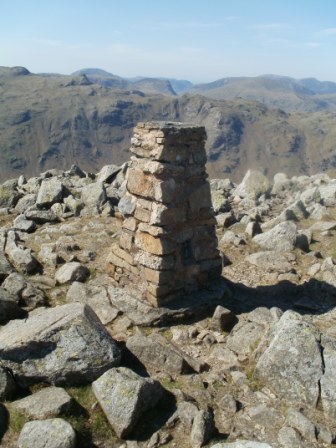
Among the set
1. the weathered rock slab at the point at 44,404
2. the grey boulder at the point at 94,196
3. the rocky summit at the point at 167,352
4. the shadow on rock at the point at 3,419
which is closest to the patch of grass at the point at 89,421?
the rocky summit at the point at 167,352

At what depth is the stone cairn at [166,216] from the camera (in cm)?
930

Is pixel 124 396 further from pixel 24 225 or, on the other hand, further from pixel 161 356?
pixel 24 225

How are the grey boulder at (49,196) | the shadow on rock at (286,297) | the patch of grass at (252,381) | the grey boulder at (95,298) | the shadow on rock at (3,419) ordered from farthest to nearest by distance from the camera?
the grey boulder at (49,196) < the shadow on rock at (286,297) < the grey boulder at (95,298) < the patch of grass at (252,381) < the shadow on rock at (3,419)

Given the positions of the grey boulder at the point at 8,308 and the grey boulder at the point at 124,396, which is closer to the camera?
the grey boulder at the point at 124,396

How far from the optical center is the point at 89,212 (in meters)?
16.6

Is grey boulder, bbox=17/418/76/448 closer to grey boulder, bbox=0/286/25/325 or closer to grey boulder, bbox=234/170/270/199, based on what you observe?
grey boulder, bbox=0/286/25/325

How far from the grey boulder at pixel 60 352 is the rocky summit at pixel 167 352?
0.02 m

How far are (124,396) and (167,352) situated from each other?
1645mm

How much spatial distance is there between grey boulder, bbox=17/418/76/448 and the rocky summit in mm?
13

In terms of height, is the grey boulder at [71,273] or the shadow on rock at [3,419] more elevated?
the grey boulder at [71,273]

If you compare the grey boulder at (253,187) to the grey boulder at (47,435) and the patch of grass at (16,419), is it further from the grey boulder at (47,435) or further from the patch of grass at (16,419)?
the grey boulder at (47,435)

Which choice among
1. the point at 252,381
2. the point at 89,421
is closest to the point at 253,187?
the point at 252,381

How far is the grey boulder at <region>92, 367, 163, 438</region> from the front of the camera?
20.6 ft

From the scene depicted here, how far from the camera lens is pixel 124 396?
642 centimetres
